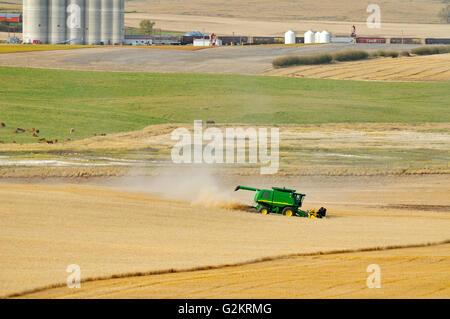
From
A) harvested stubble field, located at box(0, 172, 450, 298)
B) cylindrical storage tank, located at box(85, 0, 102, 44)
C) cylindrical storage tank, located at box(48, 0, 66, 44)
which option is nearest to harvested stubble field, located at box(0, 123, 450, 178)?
harvested stubble field, located at box(0, 172, 450, 298)

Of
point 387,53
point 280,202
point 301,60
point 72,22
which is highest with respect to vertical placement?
point 72,22

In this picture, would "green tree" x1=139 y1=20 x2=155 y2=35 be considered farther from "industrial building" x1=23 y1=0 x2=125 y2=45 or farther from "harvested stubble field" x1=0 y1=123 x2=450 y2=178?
"harvested stubble field" x1=0 y1=123 x2=450 y2=178

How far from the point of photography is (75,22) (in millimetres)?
128500

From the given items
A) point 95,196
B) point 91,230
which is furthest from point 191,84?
point 91,230

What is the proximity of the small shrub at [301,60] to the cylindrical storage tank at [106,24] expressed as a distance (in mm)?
41313

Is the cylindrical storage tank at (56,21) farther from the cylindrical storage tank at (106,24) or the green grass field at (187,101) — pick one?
the green grass field at (187,101)

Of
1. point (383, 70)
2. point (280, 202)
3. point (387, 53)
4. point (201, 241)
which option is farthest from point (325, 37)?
point (201, 241)

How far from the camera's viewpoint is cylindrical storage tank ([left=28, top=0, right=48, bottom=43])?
415ft

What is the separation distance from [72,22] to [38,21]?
4.97 m

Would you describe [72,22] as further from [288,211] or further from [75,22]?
[288,211]

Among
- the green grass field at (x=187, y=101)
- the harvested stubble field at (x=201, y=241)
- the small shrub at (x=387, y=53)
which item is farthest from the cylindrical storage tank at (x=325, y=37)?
the harvested stubble field at (x=201, y=241)

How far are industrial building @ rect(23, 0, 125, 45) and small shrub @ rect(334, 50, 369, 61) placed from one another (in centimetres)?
4257

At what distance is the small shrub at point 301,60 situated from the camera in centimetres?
9475

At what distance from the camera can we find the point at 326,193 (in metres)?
43.1
